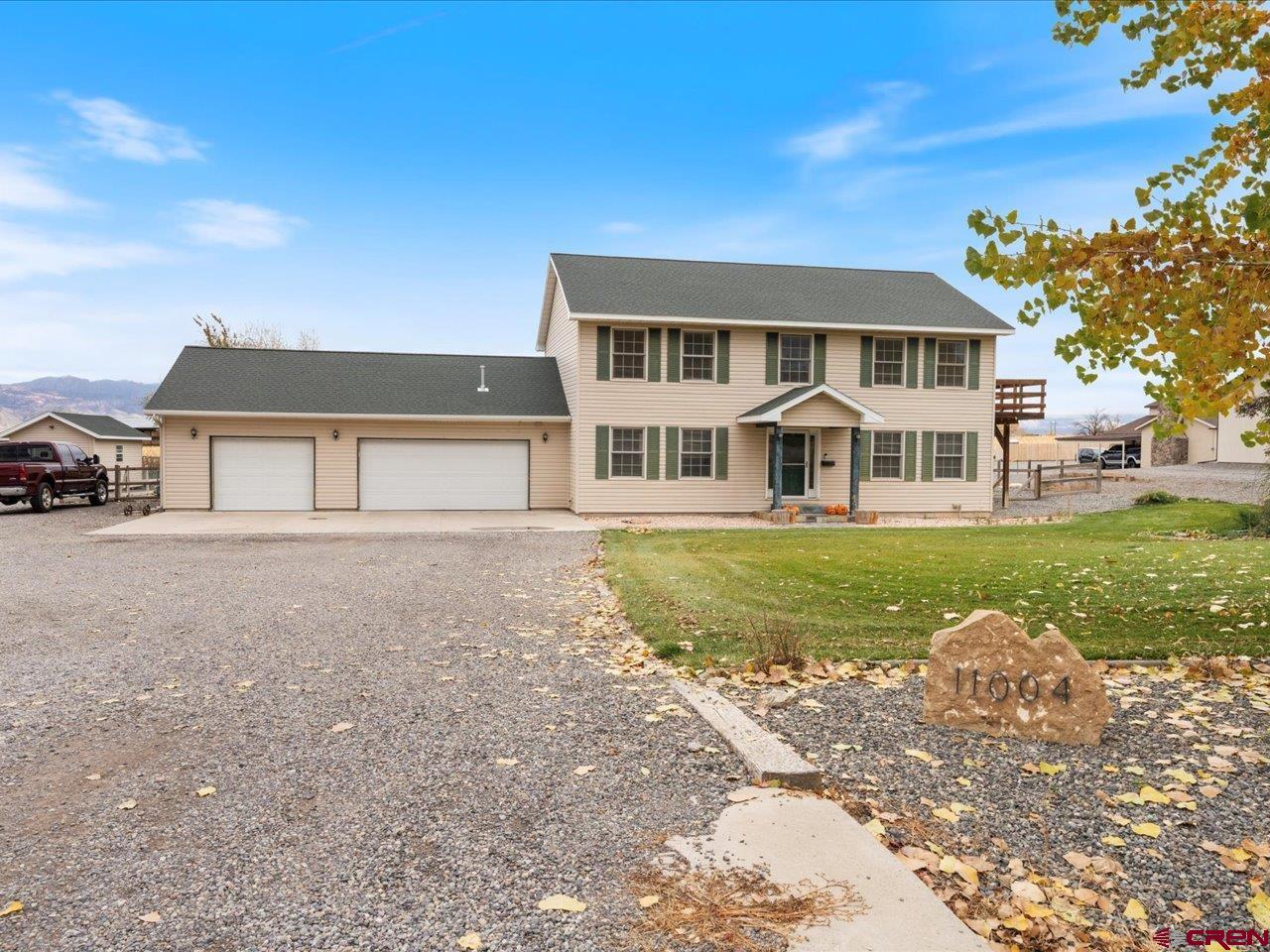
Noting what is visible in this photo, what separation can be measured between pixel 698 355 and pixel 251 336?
36.8 metres

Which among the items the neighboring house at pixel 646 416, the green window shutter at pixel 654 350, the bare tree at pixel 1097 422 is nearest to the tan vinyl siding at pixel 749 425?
the neighboring house at pixel 646 416

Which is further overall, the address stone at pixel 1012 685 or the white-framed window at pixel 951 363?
the white-framed window at pixel 951 363

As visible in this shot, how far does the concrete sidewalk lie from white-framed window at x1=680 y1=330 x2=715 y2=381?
487 cm

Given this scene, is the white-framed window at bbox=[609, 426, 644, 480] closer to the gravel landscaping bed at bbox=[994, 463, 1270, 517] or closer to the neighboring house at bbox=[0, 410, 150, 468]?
the gravel landscaping bed at bbox=[994, 463, 1270, 517]

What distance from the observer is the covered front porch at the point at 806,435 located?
20.2m

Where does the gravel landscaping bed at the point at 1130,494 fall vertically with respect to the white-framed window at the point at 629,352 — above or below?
below

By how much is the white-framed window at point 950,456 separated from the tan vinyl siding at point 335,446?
34.3ft

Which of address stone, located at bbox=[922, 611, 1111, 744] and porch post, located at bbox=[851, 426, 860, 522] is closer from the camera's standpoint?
address stone, located at bbox=[922, 611, 1111, 744]

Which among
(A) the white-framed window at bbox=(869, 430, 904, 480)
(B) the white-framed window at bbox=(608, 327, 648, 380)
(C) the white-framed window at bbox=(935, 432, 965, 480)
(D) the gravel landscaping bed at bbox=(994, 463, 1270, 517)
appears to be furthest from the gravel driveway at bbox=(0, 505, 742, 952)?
(D) the gravel landscaping bed at bbox=(994, 463, 1270, 517)

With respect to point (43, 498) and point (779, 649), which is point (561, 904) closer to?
point (779, 649)

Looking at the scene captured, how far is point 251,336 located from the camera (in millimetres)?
48125

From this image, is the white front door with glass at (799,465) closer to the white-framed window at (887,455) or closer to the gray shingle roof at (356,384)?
the white-framed window at (887,455)

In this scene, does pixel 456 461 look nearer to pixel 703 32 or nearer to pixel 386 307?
pixel 703 32

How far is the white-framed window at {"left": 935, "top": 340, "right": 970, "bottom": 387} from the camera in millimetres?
22297
